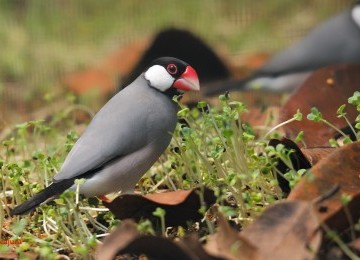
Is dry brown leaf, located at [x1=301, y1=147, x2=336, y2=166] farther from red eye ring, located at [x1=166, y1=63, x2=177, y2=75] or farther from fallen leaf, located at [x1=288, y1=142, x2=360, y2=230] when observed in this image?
red eye ring, located at [x1=166, y1=63, x2=177, y2=75]

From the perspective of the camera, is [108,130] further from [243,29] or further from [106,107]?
[243,29]

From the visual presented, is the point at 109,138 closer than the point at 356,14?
Yes

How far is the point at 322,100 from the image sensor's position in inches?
122

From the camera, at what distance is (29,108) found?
5406mm

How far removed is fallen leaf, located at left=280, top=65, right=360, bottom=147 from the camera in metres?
2.92

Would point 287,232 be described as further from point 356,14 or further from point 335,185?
point 356,14

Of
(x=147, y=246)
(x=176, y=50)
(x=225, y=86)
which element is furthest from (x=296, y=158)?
(x=225, y=86)

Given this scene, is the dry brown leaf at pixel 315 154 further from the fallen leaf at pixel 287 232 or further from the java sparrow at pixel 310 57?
the java sparrow at pixel 310 57

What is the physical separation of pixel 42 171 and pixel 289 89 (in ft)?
8.14

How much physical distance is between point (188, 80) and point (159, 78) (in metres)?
0.09

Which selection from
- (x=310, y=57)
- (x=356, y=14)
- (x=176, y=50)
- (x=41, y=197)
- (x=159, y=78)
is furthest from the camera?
(x=356, y=14)

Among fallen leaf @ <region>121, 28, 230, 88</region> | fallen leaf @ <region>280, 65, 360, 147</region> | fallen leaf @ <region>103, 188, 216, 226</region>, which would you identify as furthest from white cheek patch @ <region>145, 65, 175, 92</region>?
fallen leaf @ <region>121, 28, 230, 88</region>

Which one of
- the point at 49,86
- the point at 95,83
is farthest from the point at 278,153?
the point at 49,86

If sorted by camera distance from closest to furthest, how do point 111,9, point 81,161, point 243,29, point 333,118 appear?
1. point 81,161
2. point 333,118
3. point 243,29
4. point 111,9
